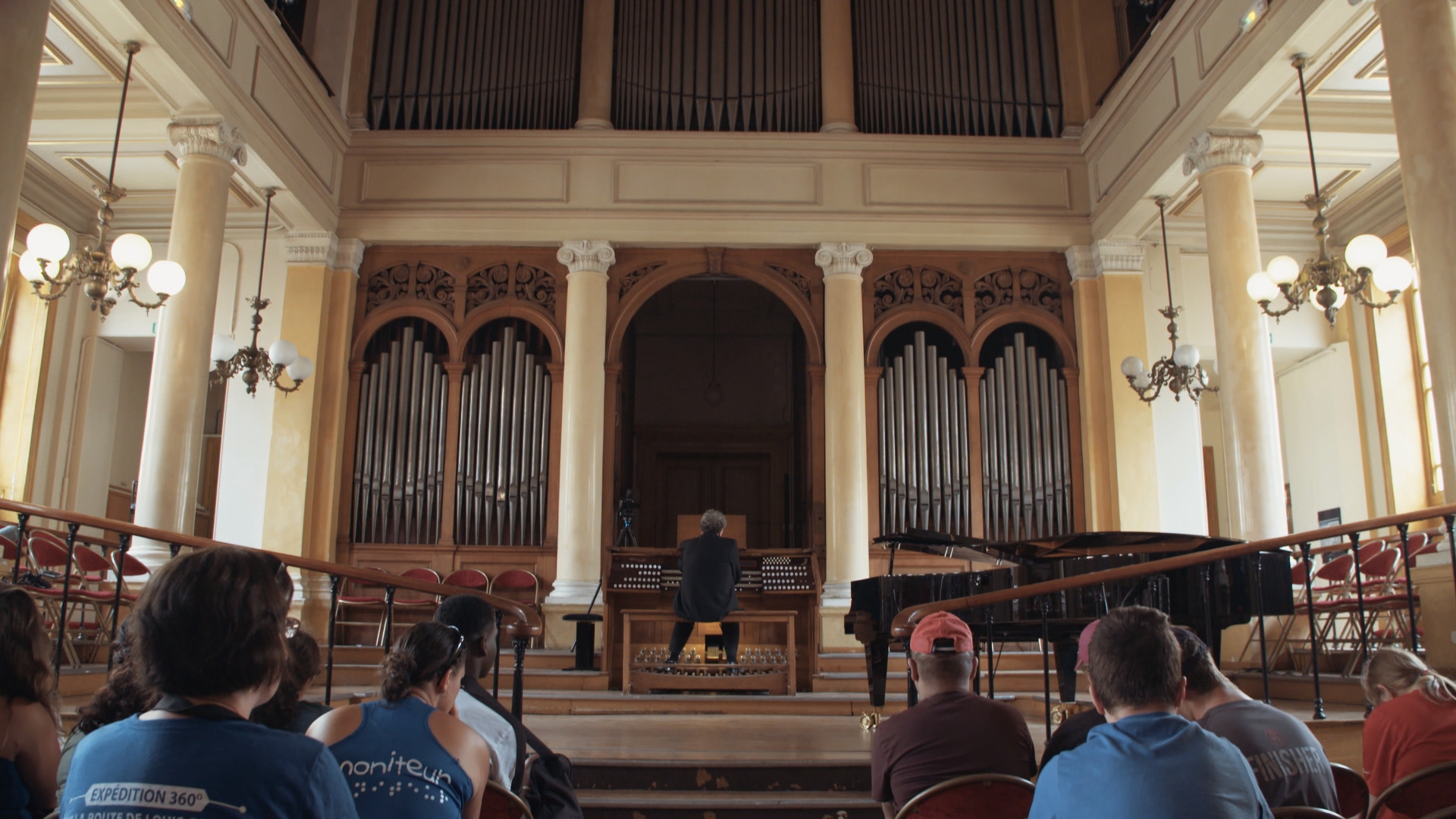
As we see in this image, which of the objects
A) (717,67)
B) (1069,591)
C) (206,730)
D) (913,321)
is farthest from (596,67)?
(206,730)

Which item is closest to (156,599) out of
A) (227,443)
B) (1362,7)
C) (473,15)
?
(1362,7)

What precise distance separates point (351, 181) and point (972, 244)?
5.49 metres

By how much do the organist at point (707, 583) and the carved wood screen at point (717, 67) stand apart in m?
4.12

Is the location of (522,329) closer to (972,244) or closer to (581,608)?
(581,608)

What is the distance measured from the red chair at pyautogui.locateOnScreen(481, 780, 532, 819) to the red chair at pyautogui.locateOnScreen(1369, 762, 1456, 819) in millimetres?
2150

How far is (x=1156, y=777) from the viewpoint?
200 cm

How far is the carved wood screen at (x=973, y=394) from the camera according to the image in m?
9.25

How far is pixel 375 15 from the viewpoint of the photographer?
10.1 meters

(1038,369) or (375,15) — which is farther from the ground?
(375,15)

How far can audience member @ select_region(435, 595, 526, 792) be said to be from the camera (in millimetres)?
2861

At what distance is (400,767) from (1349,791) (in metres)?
2.47

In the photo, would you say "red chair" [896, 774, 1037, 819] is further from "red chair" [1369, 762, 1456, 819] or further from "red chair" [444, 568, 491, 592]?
"red chair" [444, 568, 491, 592]

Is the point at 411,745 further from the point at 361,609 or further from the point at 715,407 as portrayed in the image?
the point at 715,407

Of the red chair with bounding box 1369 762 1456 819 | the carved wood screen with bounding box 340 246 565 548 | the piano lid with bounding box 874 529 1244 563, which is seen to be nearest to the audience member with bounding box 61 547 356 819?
the red chair with bounding box 1369 762 1456 819
